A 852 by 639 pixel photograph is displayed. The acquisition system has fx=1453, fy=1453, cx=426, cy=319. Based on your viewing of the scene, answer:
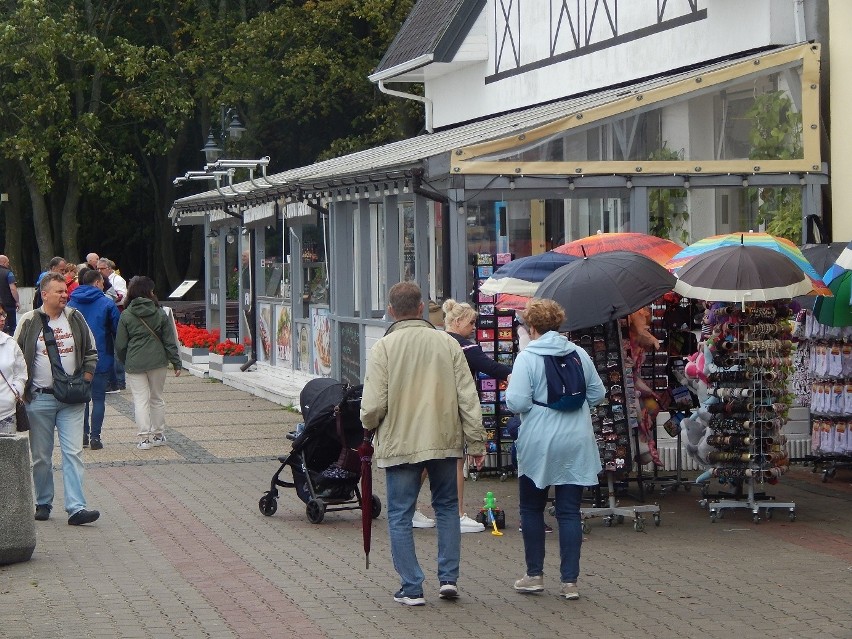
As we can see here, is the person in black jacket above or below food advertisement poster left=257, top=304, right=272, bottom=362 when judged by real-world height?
above

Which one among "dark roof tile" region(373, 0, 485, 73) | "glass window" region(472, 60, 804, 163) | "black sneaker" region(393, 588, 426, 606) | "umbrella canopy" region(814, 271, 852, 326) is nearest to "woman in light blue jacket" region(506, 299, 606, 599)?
"black sneaker" region(393, 588, 426, 606)

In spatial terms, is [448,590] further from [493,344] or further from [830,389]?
[830,389]

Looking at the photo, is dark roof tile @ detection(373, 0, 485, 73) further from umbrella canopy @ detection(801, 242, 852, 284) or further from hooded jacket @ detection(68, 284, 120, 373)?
umbrella canopy @ detection(801, 242, 852, 284)

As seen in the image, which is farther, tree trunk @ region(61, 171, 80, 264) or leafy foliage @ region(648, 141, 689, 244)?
tree trunk @ region(61, 171, 80, 264)

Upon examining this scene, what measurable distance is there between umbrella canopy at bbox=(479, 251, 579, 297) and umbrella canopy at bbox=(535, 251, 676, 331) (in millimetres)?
A: 1105

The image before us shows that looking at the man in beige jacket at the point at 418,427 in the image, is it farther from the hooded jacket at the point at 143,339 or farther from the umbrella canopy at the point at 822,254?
the hooded jacket at the point at 143,339

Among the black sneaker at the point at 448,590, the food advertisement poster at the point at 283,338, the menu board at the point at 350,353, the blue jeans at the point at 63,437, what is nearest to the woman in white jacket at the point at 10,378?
the blue jeans at the point at 63,437

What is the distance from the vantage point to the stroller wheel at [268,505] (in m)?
11.4

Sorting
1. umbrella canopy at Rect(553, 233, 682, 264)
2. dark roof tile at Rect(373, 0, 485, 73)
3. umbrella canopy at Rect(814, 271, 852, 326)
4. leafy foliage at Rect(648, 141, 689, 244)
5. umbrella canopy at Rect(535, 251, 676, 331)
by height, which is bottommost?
umbrella canopy at Rect(814, 271, 852, 326)

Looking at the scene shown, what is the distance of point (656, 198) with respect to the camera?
14.1m

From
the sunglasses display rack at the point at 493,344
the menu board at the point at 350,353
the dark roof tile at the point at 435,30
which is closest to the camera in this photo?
the sunglasses display rack at the point at 493,344

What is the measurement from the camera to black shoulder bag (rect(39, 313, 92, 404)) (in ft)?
35.6

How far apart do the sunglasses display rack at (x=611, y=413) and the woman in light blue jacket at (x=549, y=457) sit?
2.22 metres

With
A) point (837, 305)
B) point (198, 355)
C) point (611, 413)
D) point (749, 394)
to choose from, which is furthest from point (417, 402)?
point (198, 355)
